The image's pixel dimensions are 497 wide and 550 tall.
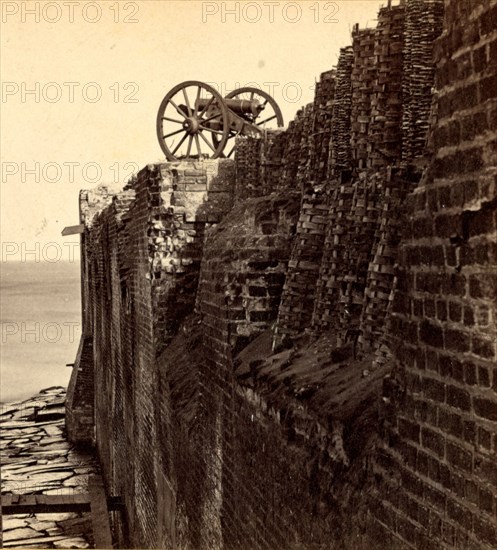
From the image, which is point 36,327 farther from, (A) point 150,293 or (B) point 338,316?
(B) point 338,316

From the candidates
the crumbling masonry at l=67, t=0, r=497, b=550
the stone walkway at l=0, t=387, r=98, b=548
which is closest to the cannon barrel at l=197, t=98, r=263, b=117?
the crumbling masonry at l=67, t=0, r=497, b=550

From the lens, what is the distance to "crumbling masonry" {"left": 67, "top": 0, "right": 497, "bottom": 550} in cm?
261

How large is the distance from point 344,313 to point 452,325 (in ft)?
4.95

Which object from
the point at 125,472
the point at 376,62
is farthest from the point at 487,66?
the point at 125,472

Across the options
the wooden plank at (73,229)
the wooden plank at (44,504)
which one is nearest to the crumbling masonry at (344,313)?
the wooden plank at (44,504)

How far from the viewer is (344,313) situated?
4.20 metres

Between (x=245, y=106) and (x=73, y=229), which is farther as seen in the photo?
(x=73, y=229)

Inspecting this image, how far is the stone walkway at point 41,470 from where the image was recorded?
40.4 ft

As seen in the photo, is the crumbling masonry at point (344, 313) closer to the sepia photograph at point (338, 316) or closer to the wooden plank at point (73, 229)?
the sepia photograph at point (338, 316)

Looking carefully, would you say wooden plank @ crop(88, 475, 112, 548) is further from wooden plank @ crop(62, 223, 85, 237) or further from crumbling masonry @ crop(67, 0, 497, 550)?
wooden plank @ crop(62, 223, 85, 237)

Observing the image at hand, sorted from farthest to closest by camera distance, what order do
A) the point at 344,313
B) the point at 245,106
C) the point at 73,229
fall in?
the point at 73,229
the point at 245,106
the point at 344,313

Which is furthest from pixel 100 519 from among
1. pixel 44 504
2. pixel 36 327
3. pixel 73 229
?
pixel 36 327

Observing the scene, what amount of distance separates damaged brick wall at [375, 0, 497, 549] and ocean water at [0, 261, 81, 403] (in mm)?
18495

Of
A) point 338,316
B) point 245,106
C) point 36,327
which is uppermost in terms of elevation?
point 245,106
